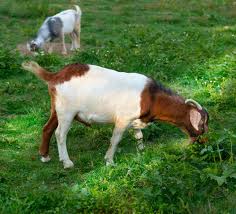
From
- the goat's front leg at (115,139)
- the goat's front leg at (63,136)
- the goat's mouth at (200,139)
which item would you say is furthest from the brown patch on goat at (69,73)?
the goat's mouth at (200,139)

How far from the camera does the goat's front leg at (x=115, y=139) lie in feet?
21.9

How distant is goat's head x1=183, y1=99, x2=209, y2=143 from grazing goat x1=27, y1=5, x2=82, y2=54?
6.89 metres

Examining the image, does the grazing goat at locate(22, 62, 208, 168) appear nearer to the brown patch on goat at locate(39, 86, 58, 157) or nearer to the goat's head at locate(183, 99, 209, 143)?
the goat's head at locate(183, 99, 209, 143)

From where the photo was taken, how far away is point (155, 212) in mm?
5383

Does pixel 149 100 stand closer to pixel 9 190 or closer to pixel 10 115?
pixel 9 190

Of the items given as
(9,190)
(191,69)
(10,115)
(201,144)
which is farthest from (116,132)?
(191,69)

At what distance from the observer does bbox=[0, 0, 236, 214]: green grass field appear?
5.55 metres

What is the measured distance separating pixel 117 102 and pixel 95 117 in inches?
13.2

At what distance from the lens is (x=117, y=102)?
260 inches

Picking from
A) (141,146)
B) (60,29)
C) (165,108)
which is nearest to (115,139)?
(141,146)

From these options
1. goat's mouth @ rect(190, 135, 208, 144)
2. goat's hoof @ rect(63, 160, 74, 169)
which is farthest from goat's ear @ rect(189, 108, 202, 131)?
goat's hoof @ rect(63, 160, 74, 169)

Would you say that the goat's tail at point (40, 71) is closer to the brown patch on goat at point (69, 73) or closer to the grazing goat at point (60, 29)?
the brown patch on goat at point (69, 73)

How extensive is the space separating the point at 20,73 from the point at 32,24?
5.12 metres

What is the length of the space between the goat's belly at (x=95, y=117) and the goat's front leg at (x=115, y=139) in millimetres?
134
